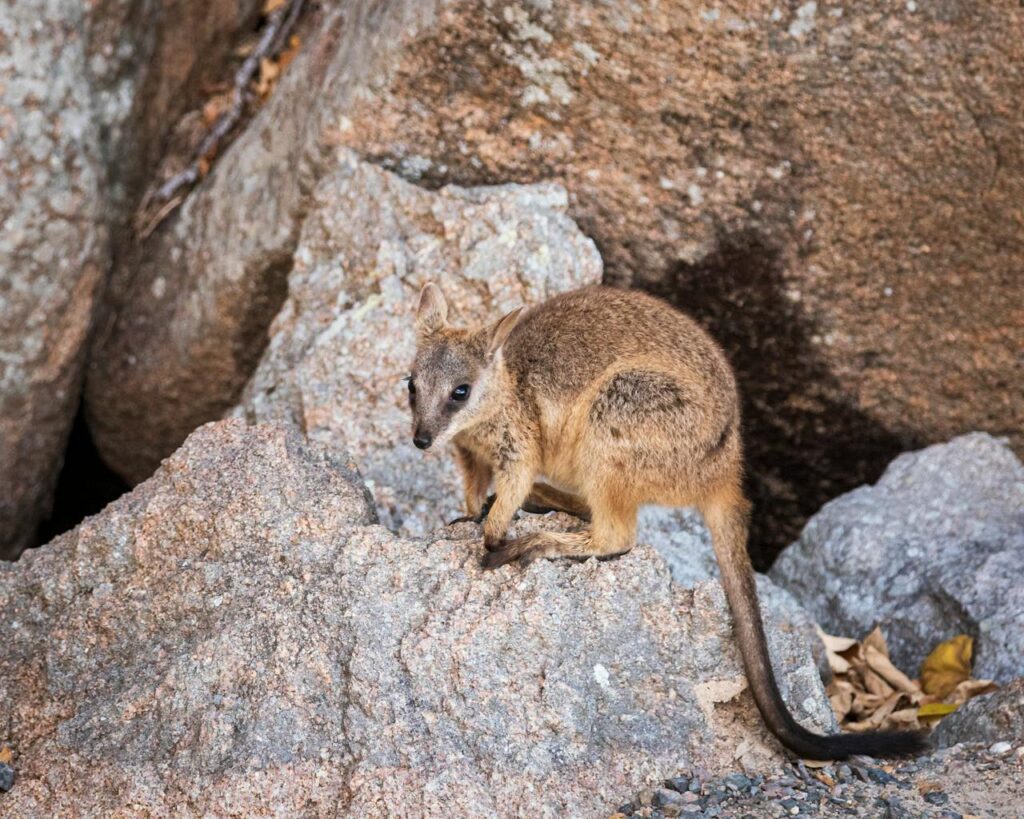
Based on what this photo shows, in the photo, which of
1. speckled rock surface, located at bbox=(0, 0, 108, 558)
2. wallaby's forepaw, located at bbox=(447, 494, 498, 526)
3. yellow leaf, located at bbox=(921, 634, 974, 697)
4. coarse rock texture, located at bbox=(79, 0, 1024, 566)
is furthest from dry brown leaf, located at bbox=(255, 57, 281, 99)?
yellow leaf, located at bbox=(921, 634, 974, 697)

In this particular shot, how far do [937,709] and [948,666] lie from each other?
1.11ft

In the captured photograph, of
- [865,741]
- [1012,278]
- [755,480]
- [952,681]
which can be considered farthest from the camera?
[755,480]

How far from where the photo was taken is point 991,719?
533 centimetres

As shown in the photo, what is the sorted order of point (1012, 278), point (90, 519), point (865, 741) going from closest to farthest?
1. point (865, 741)
2. point (90, 519)
3. point (1012, 278)

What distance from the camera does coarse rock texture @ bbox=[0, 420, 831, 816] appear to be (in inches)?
181

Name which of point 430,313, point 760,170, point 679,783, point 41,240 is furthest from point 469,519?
point 41,240

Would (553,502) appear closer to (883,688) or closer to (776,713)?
(776,713)

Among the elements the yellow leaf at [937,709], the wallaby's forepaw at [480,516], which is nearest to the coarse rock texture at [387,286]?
the wallaby's forepaw at [480,516]

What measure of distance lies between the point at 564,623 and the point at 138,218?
476 cm

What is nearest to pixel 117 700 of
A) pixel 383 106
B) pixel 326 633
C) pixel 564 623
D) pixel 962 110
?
pixel 326 633

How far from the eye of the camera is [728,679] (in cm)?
497

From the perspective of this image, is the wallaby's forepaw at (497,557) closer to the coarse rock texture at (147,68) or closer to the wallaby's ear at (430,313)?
the wallaby's ear at (430,313)

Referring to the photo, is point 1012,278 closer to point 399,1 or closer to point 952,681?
point 952,681

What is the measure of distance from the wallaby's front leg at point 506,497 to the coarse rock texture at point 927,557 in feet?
6.72
